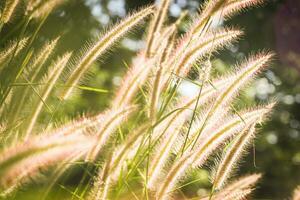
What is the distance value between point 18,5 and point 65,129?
511 millimetres

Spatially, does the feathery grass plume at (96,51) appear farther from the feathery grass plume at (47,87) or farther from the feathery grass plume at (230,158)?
the feathery grass plume at (230,158)

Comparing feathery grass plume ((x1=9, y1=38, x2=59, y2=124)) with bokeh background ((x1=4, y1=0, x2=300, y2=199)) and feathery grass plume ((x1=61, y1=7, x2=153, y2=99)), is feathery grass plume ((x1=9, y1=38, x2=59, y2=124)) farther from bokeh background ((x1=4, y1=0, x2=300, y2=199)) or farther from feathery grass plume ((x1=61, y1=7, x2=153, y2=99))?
bokeh background ((x1=4, y1=0, x2=300, y2=199))

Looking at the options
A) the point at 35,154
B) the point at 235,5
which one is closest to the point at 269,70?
the point at 235,5

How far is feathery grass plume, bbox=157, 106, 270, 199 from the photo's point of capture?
1.48 metres

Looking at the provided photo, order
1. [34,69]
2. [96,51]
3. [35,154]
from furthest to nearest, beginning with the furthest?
1. [34,69]
2. [96,51]
3. [35,154]

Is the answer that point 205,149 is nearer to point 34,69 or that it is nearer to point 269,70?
point 34,69

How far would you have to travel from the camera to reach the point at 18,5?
162 centimetres

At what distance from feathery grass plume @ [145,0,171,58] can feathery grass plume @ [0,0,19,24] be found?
0.45 metres

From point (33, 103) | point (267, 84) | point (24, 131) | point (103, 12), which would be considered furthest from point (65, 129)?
point (267, 84)

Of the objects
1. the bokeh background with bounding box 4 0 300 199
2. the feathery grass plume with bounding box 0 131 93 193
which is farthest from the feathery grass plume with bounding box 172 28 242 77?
the bokeh background with bounding box 4 0 300 199

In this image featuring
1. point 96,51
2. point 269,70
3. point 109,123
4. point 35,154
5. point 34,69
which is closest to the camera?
point 35,154

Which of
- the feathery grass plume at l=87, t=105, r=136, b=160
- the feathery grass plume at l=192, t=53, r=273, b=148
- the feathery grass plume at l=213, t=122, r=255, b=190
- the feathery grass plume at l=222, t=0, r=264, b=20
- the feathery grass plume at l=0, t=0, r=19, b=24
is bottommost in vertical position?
the feathery grass plume at l=213, t=122, r=255, b=190

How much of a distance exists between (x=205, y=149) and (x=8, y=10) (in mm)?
711

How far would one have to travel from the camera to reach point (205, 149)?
1.52 metres
